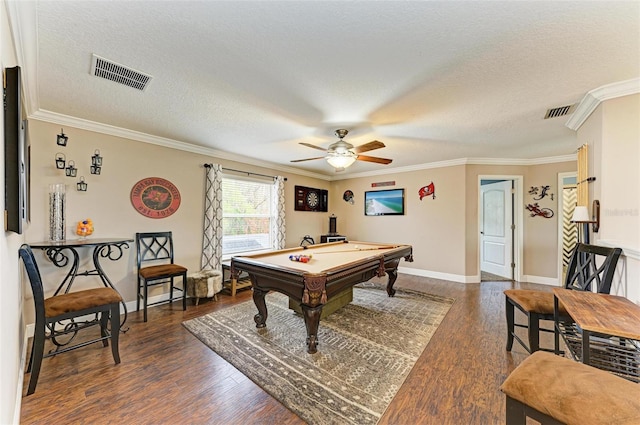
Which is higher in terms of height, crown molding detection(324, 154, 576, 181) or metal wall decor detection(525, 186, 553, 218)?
crown molding detection(324, 154, 576, 181)

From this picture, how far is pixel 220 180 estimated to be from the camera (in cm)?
425

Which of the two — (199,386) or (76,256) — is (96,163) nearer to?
(76,256)

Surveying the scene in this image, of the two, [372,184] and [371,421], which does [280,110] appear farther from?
Result: [372,184]

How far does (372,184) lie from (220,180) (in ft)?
11.6

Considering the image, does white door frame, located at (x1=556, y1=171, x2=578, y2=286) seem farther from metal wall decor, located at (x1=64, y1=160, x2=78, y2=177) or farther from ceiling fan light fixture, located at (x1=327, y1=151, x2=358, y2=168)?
metal wall decor, located at (x1=64, y1=160, x2=78, y2=177)

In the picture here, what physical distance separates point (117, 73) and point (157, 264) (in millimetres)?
2573

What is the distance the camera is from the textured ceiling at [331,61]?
1.39 m

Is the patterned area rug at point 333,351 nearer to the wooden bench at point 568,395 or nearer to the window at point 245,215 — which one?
the wooden bench at point 568,395

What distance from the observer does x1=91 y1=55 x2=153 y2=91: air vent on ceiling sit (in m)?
1.87

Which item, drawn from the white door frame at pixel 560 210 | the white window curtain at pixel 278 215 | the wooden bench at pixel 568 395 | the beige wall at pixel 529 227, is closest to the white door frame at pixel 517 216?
the beige wall at pixel 529 227

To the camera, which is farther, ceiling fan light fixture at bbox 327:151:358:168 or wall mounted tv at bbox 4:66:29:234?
ceiling fan light fixture at bbox 327:151:358:168

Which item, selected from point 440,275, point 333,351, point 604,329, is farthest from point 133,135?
point 440,275

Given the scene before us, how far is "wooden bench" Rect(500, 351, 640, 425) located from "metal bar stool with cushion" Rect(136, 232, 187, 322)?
3.51 m

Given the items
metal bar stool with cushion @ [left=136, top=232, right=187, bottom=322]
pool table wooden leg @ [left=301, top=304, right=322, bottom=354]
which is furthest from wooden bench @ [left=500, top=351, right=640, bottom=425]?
metal bar stool with cushion @ [left=136, top=232, right=187, bottom=322]
